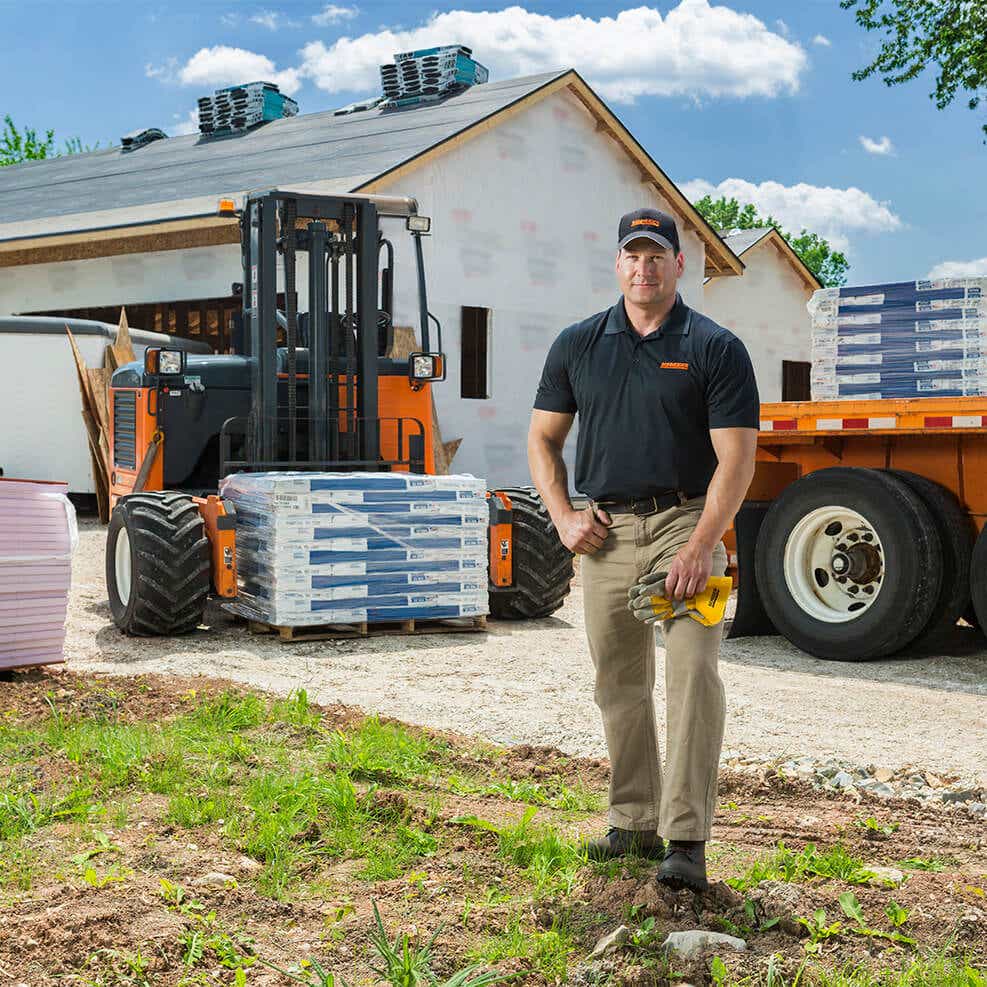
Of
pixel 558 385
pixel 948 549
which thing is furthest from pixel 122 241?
pixel 558 385

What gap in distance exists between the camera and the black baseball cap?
4.36m

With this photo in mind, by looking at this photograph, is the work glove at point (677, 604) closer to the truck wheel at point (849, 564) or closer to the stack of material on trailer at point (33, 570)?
the stack of material on trailer at point (33, 570)

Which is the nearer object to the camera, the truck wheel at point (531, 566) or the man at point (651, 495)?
the man at point (651, 495)

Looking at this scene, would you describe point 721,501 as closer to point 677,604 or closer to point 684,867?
point 677,604

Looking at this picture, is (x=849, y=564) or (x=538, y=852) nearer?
(x=538, y=852)

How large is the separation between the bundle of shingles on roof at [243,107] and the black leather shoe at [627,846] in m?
24.7

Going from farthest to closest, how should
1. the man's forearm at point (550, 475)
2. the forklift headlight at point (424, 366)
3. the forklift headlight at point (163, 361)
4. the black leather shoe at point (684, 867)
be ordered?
the forklift headlight at point (424, 366) → the forklift headlight at point (163, 361) → the man's forearm at point (550, 475) → the black leather shoe at point (684, 867)

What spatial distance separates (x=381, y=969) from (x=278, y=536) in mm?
5661

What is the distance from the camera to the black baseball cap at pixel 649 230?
4.36 metres

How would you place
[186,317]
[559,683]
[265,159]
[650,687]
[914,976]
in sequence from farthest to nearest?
1. [265,159]
2. [186,317]
3. [559,683]
4. [650,687]
5. [914,976]

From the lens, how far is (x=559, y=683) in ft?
26.3

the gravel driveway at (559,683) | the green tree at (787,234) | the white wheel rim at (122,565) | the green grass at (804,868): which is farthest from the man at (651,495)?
the green tree at (787,234)

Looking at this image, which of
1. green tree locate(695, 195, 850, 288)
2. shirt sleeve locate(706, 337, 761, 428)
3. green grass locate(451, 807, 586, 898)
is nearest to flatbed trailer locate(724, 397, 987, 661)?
green grass locate(451, 807, 586, 898)

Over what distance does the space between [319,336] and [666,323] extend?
257 inches
